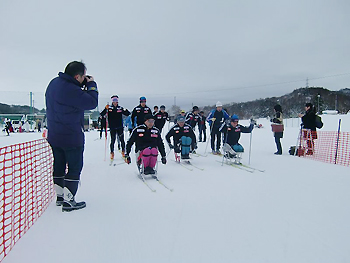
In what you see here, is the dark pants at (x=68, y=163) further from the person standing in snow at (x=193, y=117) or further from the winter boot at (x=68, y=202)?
the person standing in snow at (x=193, y=117)

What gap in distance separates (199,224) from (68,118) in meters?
1.95

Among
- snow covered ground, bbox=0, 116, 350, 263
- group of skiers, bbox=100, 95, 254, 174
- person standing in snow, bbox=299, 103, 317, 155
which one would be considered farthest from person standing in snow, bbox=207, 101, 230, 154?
snow covered ground, bbox=0, 116, 350, 263

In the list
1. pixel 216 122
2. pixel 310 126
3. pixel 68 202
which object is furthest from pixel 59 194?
pixel 310 126

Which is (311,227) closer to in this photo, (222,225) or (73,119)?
(222,225)

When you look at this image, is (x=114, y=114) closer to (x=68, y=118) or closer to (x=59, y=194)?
(x=59, y=194)

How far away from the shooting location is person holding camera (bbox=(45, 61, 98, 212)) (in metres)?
2.84

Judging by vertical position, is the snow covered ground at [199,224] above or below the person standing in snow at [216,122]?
below

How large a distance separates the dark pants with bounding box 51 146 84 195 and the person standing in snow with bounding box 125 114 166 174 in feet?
6.19

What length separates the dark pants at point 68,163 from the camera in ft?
9.84

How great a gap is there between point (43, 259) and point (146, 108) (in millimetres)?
6208

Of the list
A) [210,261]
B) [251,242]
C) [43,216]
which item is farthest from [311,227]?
[43,216]

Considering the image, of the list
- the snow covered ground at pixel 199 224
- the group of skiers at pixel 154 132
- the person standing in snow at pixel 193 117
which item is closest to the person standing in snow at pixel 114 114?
the group of skiers at pixel 154 132

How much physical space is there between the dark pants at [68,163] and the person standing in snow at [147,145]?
6.19 ft

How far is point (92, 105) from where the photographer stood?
303cm
